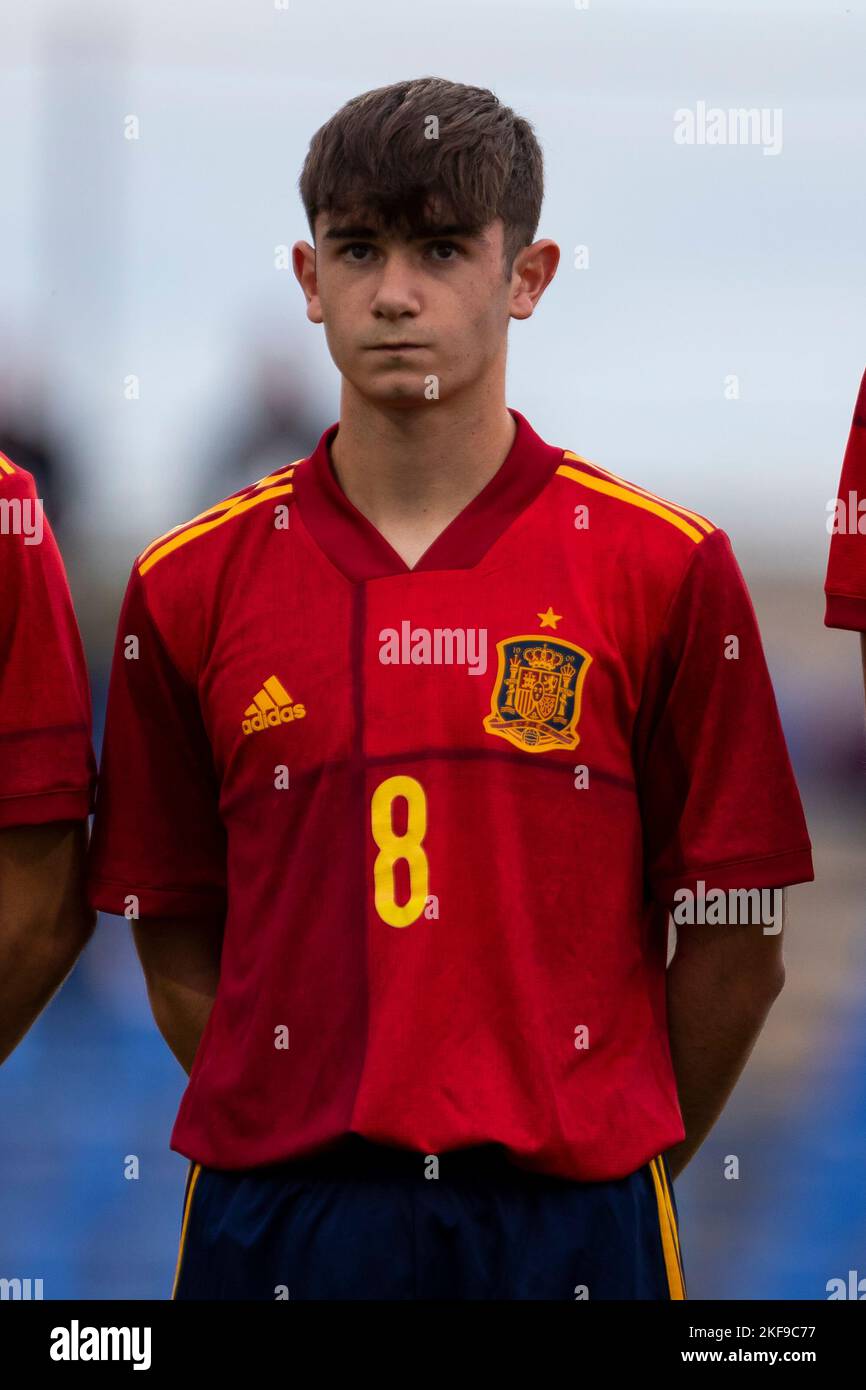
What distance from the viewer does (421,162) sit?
1.79 metres

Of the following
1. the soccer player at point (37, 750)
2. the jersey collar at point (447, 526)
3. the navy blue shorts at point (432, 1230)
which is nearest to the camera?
the navy blue shorts at point (432, 1230)

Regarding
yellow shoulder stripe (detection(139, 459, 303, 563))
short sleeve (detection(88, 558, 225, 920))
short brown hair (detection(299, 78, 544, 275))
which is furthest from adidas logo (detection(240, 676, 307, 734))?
short brown hair (detection(299, 78, 544, 275))

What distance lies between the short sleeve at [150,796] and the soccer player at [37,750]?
0.12 ft

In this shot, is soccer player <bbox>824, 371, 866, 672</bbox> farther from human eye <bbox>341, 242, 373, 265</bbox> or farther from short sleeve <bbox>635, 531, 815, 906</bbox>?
human eye <bbox>341, 242, 373, 265</bbox>

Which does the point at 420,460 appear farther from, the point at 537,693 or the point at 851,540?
the point at 851,540

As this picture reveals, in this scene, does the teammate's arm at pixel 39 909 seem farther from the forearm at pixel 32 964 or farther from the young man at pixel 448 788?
the young man at pixel 448 788

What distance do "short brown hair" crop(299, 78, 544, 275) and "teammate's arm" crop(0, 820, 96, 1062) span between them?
660mm

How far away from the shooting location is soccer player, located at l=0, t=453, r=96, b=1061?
76.3 inches

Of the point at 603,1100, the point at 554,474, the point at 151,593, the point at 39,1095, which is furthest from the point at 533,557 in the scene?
the point at 39,1095

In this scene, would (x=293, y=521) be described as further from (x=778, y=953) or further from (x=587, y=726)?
(x=778, y=953)

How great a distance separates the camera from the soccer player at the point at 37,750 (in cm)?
194

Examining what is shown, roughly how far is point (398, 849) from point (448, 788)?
70 mm

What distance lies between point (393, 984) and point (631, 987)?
229 mm

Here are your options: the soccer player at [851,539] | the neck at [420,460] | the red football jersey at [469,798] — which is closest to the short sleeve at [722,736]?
the red football jersey at [469,798]
